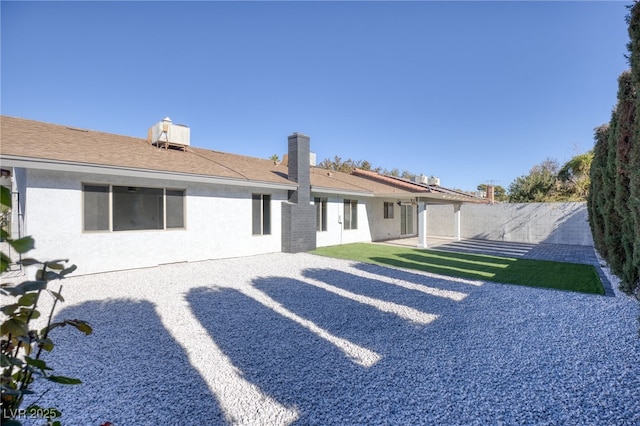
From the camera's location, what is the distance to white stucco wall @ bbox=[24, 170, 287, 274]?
841cm

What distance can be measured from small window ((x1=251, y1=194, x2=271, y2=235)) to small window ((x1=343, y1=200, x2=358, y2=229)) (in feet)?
18.0

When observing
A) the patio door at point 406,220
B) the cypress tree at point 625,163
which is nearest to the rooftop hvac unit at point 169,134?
the cypress tree at point 625,163

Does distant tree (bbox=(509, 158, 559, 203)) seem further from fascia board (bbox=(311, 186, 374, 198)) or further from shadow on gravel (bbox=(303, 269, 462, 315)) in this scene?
shadow on gravel (bbox=(303, 269, 462, 315))

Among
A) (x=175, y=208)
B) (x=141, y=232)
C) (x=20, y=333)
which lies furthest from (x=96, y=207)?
(x=20, y=333)

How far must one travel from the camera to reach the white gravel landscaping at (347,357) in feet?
10.6

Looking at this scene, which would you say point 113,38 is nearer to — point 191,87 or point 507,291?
point 191,87

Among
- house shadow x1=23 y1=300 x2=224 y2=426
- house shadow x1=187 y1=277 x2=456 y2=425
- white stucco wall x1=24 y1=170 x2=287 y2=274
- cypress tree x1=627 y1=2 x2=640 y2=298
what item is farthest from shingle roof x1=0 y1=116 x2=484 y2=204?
cypress tree x1=627 y1=2 x2=640 y2=298

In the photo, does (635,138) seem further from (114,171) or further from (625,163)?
(114,171)

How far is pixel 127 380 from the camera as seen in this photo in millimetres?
3805

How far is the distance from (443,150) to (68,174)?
99.8 feet

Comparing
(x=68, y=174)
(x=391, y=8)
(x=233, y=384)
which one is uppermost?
(x=391, y=8)

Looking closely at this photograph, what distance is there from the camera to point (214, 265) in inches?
439

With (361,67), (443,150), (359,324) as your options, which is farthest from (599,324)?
(443,150)

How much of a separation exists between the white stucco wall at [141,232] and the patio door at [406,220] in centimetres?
1166
